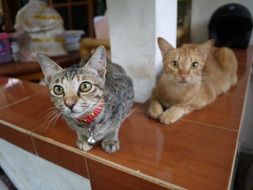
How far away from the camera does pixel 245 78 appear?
1.13 metres

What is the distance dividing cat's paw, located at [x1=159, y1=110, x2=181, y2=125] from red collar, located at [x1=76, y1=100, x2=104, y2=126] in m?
0.26

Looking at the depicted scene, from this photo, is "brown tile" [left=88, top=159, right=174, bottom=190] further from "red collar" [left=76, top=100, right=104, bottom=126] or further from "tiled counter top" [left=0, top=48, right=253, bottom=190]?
"red collar" [left=76, top=100, right=104, bottom=126]

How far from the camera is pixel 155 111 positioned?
81 centimetres

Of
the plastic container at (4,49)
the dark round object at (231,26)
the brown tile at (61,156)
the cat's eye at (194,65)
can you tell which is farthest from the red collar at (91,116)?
the plastic container at (4,49)

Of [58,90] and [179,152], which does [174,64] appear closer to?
[179,152]

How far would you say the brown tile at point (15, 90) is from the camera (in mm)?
984

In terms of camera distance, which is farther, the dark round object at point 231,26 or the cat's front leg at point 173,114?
the dark round object at point 231,26

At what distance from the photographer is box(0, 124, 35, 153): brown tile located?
0.77 m

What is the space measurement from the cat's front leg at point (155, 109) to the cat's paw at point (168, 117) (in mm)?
19

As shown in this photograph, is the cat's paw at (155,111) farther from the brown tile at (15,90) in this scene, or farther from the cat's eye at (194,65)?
the brown tile at (15,90)

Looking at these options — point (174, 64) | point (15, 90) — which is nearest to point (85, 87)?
point (174, 64)

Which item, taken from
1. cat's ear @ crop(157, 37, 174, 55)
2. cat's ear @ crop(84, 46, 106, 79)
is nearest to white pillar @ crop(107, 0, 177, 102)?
cat's ear @ crop(157, 37, 174, 55)

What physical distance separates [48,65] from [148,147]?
34 centimetres

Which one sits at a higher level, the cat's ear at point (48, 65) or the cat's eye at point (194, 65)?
the cat's ear at point (48, 65)
